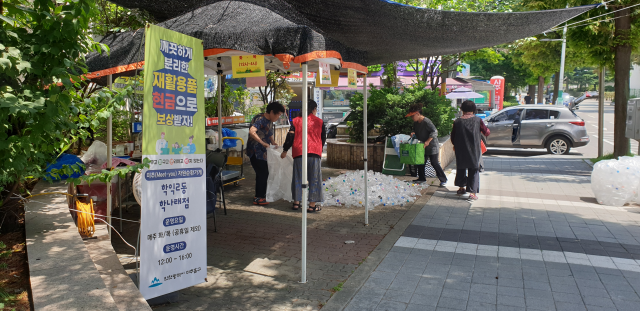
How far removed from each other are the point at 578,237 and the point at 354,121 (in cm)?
620

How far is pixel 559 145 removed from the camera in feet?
47.9

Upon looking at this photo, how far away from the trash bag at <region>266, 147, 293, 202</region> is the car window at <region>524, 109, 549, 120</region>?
1069 centimetres

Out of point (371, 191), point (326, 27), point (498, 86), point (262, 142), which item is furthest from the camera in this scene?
point (498, 86)

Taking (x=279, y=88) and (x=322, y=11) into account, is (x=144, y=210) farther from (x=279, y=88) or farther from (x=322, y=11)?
(x=279, y=88)

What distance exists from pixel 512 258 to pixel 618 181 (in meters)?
3.72

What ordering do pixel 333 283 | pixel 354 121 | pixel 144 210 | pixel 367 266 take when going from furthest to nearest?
1. pixel 354 121
2. pixel 367 266
3. pixel 333 283
4. pixel 144 210

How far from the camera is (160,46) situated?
3443 mm

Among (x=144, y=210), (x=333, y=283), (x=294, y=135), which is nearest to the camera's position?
(x=144, y=210)

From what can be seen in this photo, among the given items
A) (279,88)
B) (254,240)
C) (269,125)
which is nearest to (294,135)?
(269,125)

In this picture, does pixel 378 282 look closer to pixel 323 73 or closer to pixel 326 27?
pixel 323 73

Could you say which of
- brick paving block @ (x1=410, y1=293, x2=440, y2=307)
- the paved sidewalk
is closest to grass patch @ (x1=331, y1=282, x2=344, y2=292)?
the paved sidewalk

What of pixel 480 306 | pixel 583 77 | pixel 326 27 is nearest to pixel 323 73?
pixel 326 27

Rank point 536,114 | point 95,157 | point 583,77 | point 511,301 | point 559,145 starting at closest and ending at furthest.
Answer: point 511,301 < point 95,157 < point 559,145 < point 536,114 < point 583,77

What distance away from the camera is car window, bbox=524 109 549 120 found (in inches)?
587
